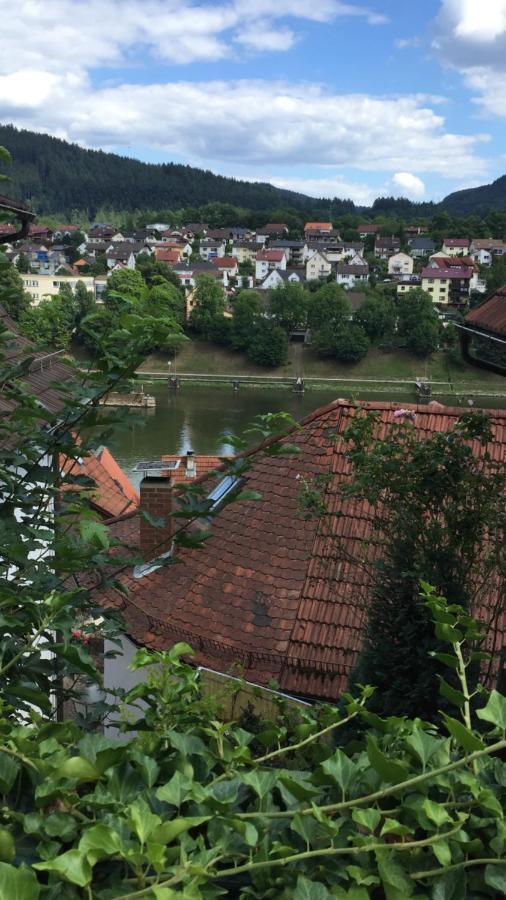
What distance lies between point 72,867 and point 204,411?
160ft

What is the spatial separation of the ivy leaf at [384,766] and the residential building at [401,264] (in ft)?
348

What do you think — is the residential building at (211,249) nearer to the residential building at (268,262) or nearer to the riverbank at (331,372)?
the residential building at (268,262)

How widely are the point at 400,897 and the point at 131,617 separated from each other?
22.5ft

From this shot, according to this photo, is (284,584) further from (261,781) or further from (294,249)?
(294,249)

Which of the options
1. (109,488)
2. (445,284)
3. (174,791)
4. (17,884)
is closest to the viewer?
(17,884)

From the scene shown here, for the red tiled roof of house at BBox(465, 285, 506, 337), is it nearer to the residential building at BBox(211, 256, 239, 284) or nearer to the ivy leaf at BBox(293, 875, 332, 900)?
the ivy leaf at BBox(293, 875, 332, 900)

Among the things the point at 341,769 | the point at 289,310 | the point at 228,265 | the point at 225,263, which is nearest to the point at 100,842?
the point at 341,769

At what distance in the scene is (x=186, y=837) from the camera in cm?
116

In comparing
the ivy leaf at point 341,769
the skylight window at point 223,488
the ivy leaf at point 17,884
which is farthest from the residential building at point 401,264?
the ivy leaf at point 17,884

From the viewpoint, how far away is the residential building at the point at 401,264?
103875 millimetres

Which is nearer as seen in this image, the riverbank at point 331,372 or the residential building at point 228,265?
the riverbank at point 331,372

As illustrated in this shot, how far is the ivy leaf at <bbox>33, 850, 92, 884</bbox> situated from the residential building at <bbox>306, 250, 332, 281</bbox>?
104 metres

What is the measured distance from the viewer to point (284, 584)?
7223 millimetres

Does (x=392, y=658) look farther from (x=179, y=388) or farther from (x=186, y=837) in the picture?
(x=179, y=388)
